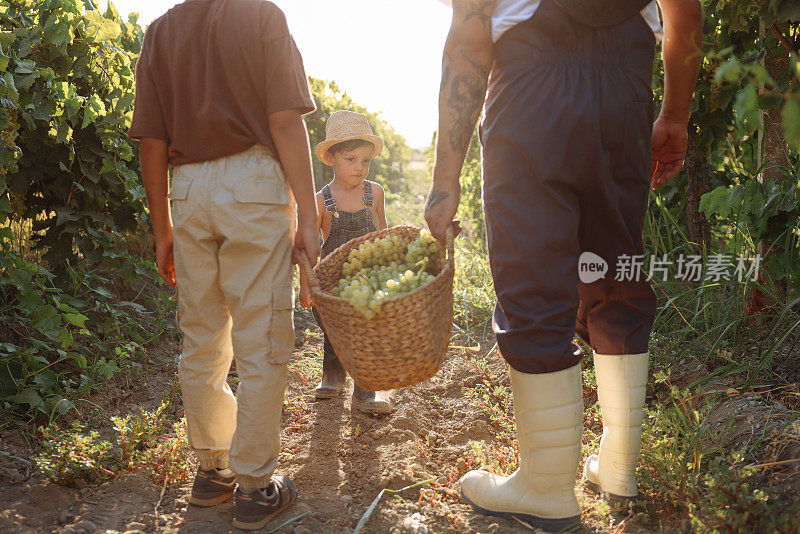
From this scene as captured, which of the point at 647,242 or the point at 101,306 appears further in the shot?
the point at 647,242

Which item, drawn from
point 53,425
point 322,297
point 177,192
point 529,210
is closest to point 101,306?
point 53,425

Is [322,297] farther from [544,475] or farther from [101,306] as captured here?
[101,306]

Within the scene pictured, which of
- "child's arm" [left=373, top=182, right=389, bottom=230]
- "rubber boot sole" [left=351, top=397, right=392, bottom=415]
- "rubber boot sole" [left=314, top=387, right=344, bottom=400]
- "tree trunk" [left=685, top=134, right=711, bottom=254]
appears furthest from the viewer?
"tree trunk" [left=685, top=134, right=711, bottom=254]

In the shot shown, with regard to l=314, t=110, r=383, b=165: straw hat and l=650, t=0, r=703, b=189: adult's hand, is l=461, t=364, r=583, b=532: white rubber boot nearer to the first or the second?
l=650, t=0, r=703, b=189: adult's hand

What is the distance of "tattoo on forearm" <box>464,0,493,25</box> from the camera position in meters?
1.79


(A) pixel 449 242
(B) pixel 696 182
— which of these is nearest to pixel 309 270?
(A) pixel 449 242

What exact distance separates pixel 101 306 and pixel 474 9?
251cm

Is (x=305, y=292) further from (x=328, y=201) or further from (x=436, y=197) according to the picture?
(x=328, y=201)

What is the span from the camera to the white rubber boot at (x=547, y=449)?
180 centimetres

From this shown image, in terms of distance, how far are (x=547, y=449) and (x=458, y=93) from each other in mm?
1104

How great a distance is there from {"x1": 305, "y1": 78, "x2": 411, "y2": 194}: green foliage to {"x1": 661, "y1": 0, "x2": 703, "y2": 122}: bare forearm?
4.20 metres

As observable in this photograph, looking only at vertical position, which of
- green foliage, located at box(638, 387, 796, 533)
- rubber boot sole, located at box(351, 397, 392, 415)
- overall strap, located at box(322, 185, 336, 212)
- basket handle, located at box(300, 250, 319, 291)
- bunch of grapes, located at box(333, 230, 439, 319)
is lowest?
rubber boot sole, located at box(351, 397, 392, 415)

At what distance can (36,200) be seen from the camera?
3143 millimetres

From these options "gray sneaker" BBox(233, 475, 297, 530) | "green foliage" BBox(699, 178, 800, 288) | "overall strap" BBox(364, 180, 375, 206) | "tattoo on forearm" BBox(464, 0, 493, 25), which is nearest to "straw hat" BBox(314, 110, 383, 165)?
"overall strap" BBox(364, 180, 375, 206)
